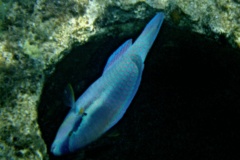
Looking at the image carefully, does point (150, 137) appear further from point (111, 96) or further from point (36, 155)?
point (111, 96)

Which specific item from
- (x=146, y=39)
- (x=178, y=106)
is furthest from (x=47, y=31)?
(x=178, y=106)

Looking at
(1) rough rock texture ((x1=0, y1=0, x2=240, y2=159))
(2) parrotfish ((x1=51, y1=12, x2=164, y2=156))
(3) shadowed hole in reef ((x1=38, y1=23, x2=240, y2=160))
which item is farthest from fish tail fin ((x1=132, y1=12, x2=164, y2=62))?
(3) shadowed hole in reef ((x1=38, y1=23, x2=240, y2=160))

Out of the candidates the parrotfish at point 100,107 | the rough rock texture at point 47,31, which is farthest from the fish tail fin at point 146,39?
the rough rock texture at point 47,31

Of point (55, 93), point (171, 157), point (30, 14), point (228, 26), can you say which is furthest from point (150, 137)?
point (30, 14)

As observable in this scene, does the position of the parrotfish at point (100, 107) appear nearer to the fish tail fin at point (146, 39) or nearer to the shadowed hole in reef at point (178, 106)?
the fish tail fin at point (146, 39)

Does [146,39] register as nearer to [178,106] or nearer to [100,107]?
[100,107]

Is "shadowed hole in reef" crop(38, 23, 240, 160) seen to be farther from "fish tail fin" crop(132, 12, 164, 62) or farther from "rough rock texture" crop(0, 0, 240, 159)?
"fish tail fin" crop(132, 12, 164, 62)
